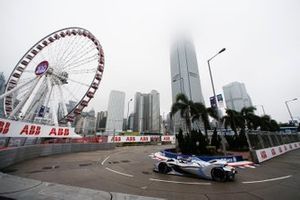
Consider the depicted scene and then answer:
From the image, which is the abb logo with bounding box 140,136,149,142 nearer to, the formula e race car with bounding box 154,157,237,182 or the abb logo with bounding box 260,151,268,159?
the abb logo with bounding box 260,151,268,159

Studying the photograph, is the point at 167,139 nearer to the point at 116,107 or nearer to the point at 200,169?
the point at 116,107

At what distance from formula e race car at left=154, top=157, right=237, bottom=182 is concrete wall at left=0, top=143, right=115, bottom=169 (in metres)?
9.21

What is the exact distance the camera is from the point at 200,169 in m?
7.18

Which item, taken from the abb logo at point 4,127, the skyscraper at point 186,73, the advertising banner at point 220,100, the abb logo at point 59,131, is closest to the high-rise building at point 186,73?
the skyscraper at point 186,73

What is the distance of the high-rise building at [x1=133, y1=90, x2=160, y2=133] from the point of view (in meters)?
87.4

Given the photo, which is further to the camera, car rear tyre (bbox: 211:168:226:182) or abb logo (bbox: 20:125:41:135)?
abb logo (bbox: 20:125:41:135)

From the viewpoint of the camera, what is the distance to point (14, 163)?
10070mm

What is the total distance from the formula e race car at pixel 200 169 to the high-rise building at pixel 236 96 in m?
67.8

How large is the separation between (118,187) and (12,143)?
11454 mm

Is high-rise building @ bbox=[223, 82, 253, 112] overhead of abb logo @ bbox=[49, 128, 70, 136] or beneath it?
overhead

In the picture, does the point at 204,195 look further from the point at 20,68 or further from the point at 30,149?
the point at 20,68

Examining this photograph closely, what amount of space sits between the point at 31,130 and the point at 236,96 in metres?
77.0

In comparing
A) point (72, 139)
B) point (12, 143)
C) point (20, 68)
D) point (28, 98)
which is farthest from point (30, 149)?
Result: point (20, 68)

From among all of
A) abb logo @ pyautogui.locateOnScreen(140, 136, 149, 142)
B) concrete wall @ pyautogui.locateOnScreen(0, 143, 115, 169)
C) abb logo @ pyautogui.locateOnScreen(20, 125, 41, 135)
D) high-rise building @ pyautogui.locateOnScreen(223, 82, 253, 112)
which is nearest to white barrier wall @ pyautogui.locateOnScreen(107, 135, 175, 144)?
abb logo @ pyautogui.locateOnScreen(140, 136, 149, 142)
